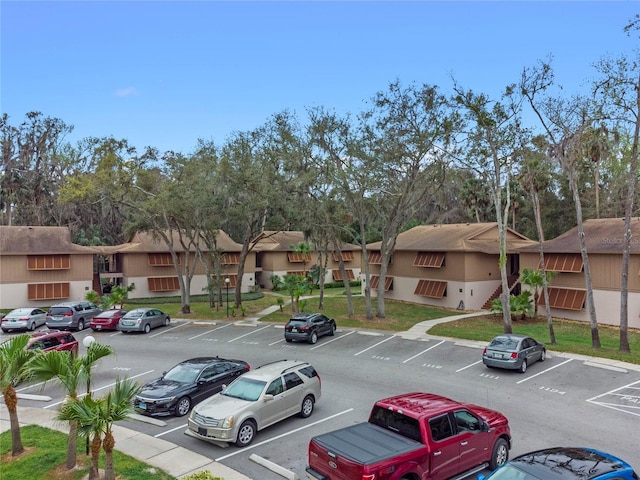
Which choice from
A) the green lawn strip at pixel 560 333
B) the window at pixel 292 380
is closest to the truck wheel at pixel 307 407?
the window at pixel 292 380

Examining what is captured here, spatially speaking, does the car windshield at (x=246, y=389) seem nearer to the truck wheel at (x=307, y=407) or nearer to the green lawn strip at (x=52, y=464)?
the truck wheel at (x=307, y=407)

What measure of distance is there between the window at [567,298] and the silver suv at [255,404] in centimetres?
2435

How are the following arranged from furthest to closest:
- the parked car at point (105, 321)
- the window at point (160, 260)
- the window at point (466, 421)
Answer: the window at point (160, 260), the parked car at point (105, 321), the window at point (466, 421)

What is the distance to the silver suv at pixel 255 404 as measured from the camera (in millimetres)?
12148

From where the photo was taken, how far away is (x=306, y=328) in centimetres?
2603

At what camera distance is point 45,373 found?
33.8ft

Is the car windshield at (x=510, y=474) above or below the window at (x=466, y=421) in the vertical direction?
above

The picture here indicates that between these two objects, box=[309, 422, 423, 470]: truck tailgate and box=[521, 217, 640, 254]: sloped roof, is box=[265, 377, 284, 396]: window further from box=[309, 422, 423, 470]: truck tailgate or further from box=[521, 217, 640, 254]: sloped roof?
box=[521, 217, 640, 254]: sloped roof

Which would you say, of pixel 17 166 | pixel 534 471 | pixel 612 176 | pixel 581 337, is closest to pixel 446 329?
pixel 581 337

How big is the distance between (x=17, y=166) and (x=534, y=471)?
6648cm

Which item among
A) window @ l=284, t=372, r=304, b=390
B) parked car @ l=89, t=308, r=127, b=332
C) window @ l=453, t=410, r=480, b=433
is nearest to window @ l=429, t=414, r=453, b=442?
window @ l=453, t=410, r=480, b=433

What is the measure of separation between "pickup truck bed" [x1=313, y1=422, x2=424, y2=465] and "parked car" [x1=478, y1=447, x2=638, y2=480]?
5.25 feet

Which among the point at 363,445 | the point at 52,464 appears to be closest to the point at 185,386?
the point at 52,464

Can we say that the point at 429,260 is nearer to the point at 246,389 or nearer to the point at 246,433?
the point at 246,389
